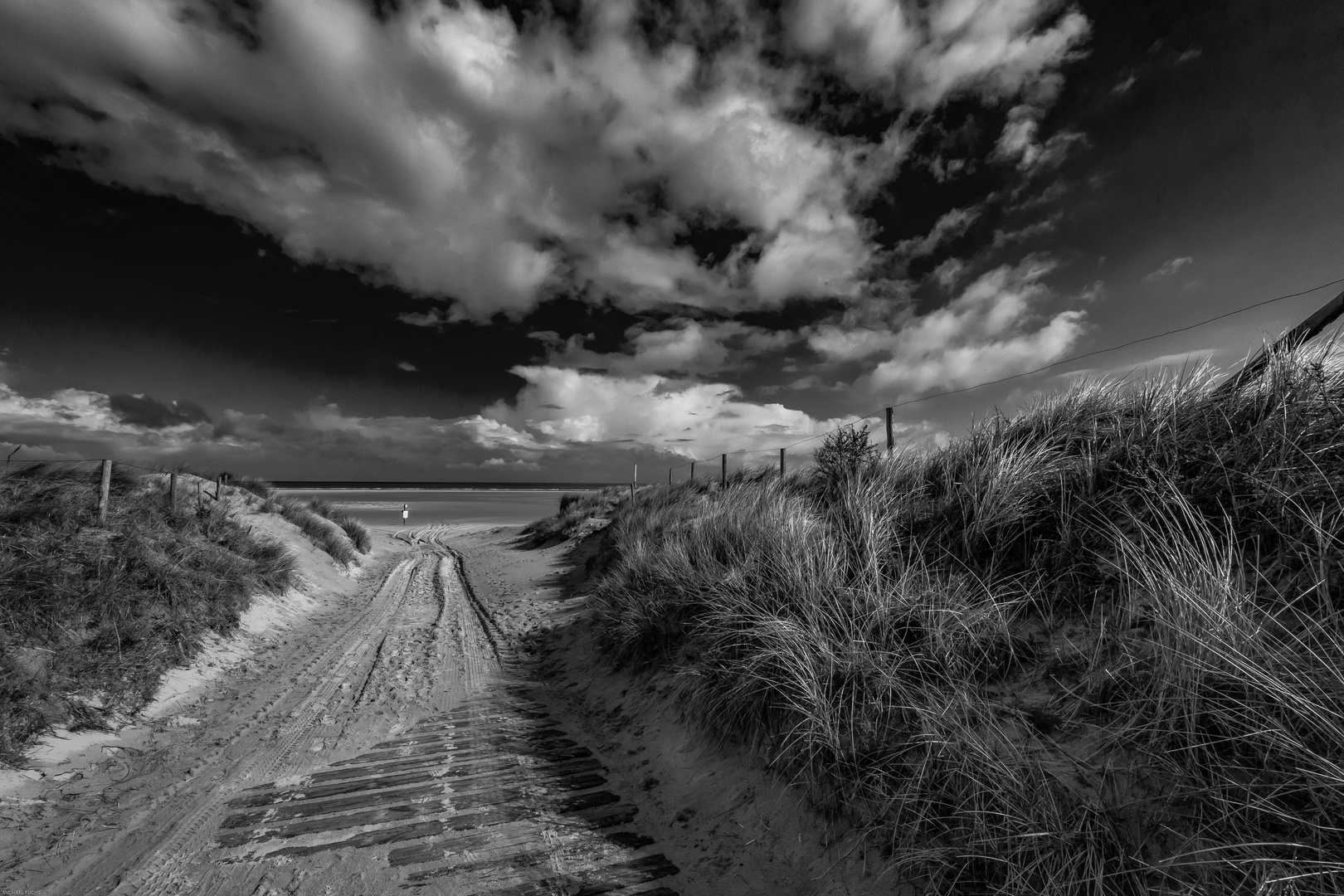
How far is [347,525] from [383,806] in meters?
19.4

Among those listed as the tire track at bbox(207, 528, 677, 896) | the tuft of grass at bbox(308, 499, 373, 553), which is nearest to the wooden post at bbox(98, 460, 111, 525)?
the tire track at bbox(207, 528, 677, 896)

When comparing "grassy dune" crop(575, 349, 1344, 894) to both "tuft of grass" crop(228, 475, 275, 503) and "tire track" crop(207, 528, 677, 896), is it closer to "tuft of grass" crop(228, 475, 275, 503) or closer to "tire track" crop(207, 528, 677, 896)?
"tire track" crop(207, 528, 677, 896)

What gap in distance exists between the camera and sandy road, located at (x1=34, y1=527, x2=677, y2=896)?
3.33m

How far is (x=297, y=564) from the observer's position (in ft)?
40.7

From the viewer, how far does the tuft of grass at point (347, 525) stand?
1933 centimetres

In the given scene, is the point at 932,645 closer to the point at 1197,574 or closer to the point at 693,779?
the point at 1197,574

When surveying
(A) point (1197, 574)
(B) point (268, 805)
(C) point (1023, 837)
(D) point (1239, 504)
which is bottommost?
(B) point (268, 805)

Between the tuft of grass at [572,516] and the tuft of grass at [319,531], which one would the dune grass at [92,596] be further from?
the tuft of grass at [572,516]

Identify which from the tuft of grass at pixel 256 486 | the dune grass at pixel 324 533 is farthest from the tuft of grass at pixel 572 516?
the tuft of grass at pixel 256 486

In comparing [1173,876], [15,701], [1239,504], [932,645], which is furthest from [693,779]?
[15,701]

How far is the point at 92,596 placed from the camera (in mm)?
6328

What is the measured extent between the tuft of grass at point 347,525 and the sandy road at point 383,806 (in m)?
13.7

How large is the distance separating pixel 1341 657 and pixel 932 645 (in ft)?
6.15

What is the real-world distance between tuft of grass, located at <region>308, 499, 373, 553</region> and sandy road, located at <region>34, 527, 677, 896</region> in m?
13.7
